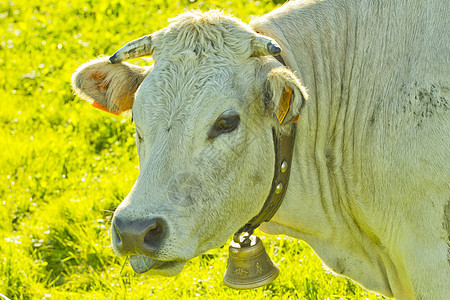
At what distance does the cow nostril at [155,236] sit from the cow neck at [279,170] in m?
0.75

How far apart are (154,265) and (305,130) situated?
3.73 feet

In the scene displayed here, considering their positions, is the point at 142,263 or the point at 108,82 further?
the point at 108,82

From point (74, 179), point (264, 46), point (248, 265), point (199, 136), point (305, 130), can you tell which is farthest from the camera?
point (74, 179)

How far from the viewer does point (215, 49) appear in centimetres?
352

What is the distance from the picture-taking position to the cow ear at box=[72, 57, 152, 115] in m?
3.93

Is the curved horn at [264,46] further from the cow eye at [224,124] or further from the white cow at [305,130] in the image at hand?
the cow eye at [224,124]

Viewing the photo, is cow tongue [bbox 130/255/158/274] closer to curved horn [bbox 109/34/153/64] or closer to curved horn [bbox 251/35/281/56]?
curved horn [bbox 109/34/153/64]

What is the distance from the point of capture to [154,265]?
3.39 metres

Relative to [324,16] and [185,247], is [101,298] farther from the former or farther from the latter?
[324,16]

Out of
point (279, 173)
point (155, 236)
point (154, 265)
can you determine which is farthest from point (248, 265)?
point (155, 236)

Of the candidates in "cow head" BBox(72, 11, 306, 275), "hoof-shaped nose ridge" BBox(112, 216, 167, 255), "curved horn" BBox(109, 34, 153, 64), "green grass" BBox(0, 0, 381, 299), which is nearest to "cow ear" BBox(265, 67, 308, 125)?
"cow head" BBox(72, 11, 306, 275)

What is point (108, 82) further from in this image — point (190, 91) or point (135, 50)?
point (190, 91)

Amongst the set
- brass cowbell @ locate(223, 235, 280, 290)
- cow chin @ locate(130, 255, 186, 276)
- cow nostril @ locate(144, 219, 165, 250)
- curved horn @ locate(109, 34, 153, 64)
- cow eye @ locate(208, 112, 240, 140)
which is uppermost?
curved horn @ locate(109, 34, 153, 64)

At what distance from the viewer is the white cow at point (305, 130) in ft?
10.9
